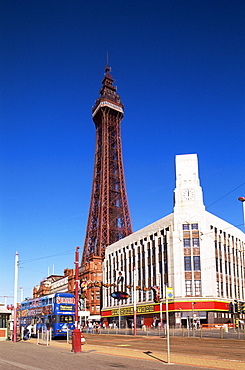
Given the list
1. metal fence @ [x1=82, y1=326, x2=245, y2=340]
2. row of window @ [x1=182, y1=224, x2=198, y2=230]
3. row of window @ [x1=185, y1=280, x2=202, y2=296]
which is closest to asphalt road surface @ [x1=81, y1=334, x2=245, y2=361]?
metal fence @ [x1=82, y1=326, x2=245, y2=340]

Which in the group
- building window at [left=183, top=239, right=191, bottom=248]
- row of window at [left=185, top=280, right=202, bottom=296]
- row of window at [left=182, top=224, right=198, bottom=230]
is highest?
row of window at [left=182, top=224, right=198, bottom=230]

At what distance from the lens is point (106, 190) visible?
124125mm

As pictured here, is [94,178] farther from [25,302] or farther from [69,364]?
[69,364]

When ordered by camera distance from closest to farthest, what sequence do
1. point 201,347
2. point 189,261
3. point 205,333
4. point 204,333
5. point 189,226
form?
point 201,347
point 204,333
point 205,333
point 189,261
point 189,226

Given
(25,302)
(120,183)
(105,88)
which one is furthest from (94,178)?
(25,302)

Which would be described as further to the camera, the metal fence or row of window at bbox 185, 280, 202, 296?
row of window at bbox 185, 280, 202, 296

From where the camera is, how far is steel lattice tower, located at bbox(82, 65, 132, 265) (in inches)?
4609

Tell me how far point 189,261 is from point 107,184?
57.7 metres

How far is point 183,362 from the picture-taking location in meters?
17.4

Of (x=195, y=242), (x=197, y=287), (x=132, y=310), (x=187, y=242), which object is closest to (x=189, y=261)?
(x=187, y=242)

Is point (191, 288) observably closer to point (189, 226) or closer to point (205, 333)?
point (189, 226)

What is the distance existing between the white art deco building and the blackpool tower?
27431 millimetres

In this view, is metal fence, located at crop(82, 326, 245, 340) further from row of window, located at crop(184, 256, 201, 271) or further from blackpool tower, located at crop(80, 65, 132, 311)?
blackpool tower, located at crop(80, 65, 132, 311)

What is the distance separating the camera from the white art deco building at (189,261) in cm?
6862
